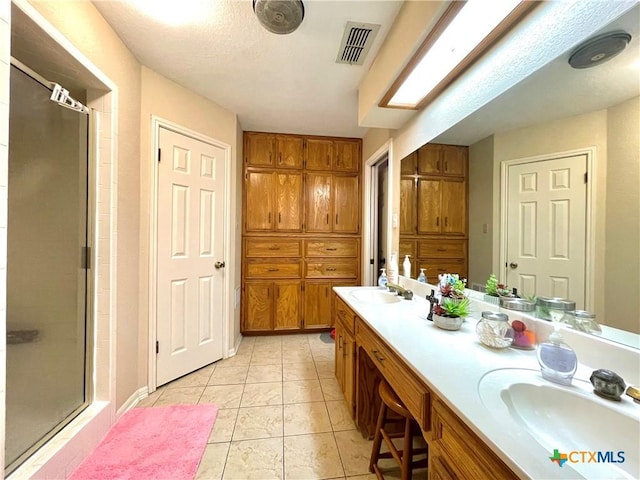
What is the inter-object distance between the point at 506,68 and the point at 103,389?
273 centimetres

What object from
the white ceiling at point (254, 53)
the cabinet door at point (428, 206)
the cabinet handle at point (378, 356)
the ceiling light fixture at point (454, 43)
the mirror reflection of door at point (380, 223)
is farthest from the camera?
the mirror reflection of door at point (380, 223)

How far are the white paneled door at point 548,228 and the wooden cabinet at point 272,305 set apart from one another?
91.7 inches

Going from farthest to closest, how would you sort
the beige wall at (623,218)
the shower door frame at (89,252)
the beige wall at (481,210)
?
the shower door frame at (89,252)
the beige wall at (481,210)
the beige wall at (623,218)

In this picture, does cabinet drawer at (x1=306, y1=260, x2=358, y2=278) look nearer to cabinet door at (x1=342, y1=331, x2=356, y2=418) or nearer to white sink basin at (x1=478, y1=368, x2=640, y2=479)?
cabinet door at (x1=342, y1=331, x2=356, y2=418)

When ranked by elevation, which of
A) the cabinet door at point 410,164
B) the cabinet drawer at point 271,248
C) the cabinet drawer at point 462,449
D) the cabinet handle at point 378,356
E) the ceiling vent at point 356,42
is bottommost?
the cabinet handle at point 378,356

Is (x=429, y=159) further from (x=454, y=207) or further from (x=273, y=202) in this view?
(x=273, y=202)

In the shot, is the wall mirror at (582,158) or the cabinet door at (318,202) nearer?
the wall mirror at (582,158)

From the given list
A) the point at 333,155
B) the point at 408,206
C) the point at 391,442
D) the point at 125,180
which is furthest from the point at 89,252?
the point at 333,155

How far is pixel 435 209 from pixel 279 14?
143cm

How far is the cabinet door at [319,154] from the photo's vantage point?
309cm

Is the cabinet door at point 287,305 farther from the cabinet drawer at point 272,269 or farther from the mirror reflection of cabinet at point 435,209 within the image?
the mirror reflection of cabinet at point 435,209

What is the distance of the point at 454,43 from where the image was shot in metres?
1.17

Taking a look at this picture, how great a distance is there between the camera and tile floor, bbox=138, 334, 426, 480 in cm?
127

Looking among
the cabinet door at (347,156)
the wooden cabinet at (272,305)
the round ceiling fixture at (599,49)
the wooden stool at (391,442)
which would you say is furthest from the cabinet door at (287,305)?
the round ceiling fixture at (599,49)
